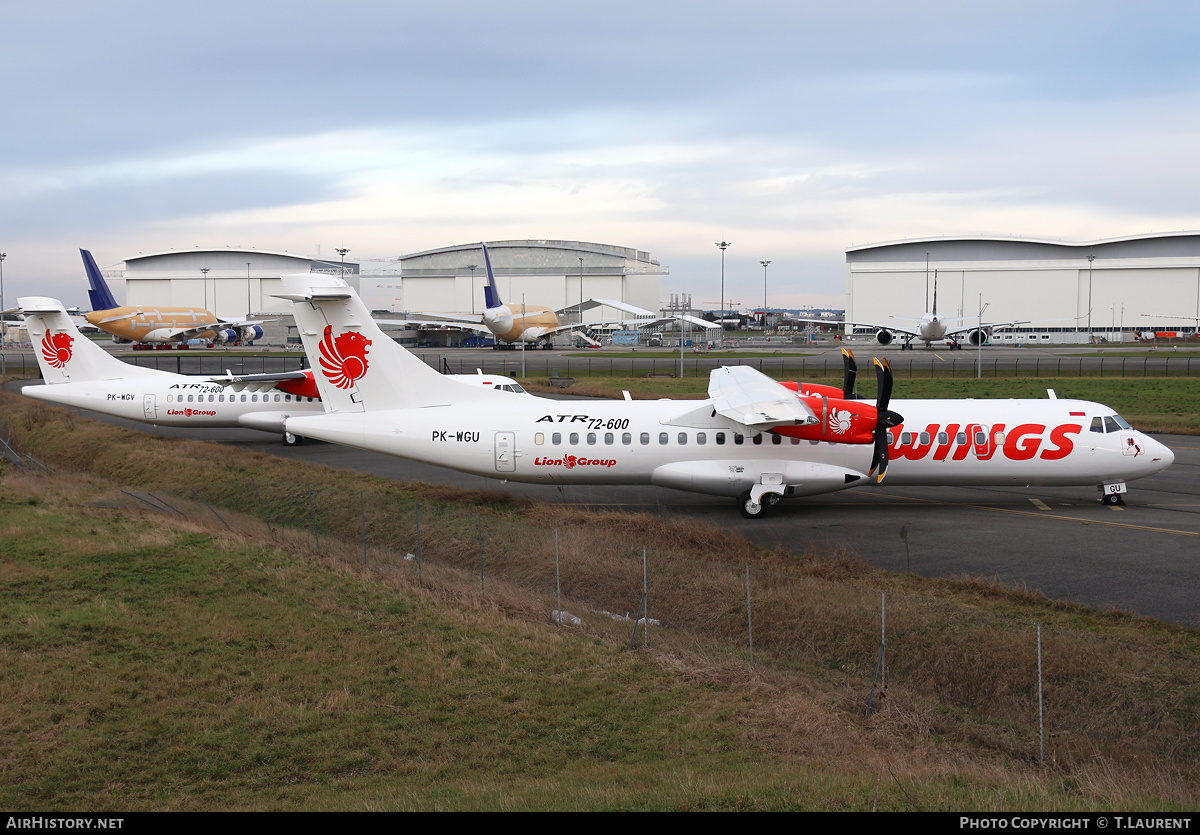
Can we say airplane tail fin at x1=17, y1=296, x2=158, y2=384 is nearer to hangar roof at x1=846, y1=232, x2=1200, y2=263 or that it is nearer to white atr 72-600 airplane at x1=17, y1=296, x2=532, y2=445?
white atr 72-600 airplane at x1=17, y1=296, x2=532, y2=445

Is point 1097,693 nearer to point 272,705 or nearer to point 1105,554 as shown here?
point 1105,554

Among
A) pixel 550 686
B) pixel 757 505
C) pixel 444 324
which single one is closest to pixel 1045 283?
pixel 444 324

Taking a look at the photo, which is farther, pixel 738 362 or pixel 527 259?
pixel 527 259

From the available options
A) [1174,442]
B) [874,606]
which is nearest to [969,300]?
[1174,442]

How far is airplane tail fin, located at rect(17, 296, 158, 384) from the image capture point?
129ft

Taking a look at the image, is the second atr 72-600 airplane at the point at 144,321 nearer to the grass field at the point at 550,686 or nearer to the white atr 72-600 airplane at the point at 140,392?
the white atr 72-600 airplane at the point at 140,392

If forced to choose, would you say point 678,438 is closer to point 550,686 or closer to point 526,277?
point 550,686

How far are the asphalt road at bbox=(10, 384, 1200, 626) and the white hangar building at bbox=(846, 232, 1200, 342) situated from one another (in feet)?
369

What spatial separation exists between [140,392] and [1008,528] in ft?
116

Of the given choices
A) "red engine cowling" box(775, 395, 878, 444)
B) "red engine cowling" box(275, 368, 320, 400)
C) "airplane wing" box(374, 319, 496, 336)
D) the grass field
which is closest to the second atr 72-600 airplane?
"airplane wing" box(374, 319, 496, 336)

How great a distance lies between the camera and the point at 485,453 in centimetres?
2597

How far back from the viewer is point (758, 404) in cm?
2264

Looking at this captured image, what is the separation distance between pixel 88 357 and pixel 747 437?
31.3 metres

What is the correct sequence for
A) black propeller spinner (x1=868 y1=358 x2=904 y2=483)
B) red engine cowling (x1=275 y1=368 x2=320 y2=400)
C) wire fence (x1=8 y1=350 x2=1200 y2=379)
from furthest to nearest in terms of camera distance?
1. wire fence (x1=8 y1=350 x2=1200 y2=379)
2. red engine cowling (x1=275 y1=368 x2=320 y2=400)
3. black propeller spinner (x1=868 y1=358 x2=904 y2=483)
